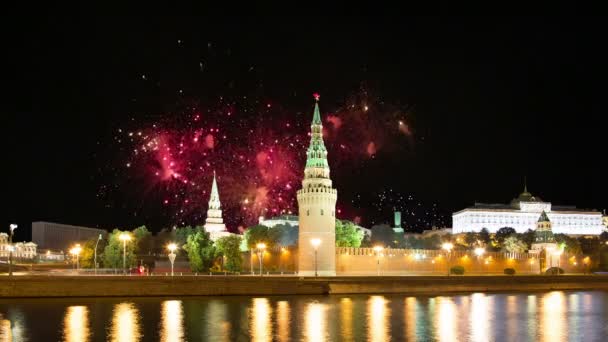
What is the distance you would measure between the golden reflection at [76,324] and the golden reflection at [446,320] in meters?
13.4

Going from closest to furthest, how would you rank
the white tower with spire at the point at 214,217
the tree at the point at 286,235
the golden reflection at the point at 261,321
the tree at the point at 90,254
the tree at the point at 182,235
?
1. the golden reflection at the point at 261,321
2. the tree at the point at 90,254
3. the tree at the point at 182,235
4. the tree at the point at 286,235
5. the white tower with spire at the point at 214,217

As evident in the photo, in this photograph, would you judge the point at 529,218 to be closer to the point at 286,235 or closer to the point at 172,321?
the point at 286,235

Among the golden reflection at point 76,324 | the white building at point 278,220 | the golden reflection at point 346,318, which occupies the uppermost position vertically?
the white building at point 278,220

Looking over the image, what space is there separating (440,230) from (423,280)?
110675 millimetres

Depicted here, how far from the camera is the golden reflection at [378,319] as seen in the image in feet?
86.8

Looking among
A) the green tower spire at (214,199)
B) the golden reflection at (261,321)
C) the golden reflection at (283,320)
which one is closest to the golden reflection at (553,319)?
the golden reflection at (283,320)

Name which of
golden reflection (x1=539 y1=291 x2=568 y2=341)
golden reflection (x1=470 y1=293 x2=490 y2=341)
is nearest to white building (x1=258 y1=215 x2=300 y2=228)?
golden reflection (x1=470 y1=293 x2=490 y2=341)

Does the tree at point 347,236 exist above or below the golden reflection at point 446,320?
above

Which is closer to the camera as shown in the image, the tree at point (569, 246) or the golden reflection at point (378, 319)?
the golden reflection at point (378, 319)

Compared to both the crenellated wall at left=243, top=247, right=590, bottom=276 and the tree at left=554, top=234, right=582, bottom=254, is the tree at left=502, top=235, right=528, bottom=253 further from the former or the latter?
the crenellated wall at left=243, top=247, right=590, bottom=276

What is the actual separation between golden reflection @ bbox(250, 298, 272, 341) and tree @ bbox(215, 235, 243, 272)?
2928cm

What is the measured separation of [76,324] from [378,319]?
13244mm

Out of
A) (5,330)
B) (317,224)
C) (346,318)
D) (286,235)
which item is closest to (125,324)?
(5,330)

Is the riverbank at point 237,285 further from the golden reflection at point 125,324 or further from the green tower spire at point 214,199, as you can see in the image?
the green tower spire at point 214,199
